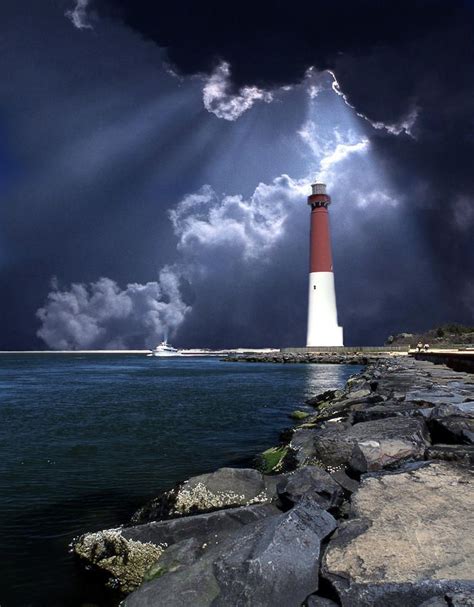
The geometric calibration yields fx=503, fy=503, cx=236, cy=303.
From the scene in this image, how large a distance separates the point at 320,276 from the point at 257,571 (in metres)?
48.3

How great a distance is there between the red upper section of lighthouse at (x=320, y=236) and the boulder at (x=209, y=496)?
152ft

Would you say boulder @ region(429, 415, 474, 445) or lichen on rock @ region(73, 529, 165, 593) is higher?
boulder @ region(429, 415, 474, 445)

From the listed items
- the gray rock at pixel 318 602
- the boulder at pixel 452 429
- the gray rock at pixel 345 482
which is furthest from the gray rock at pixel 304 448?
the gray rock at pixel 318 602

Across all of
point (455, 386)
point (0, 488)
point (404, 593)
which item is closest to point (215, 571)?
point (404, 593)

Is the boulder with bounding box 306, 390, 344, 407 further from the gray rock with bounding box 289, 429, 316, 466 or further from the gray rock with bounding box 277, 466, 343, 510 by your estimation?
the gray rock with bounding box 277, 466, 343, 510

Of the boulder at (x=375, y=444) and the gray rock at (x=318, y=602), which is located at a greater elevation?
the boulder at (x=375, y=444)

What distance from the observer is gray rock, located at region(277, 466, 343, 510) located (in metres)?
4.68

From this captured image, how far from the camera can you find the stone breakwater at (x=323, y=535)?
3137 millimetres

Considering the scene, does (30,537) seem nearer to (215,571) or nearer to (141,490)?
(141,490)

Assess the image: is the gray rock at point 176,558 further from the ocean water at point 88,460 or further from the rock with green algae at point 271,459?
the rock with green algae at point 271,459

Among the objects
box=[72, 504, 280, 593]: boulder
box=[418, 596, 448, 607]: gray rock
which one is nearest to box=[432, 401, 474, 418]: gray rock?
box=[72, 504, 280, 593]: boulder

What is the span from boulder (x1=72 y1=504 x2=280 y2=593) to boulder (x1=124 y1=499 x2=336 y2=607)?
57cm

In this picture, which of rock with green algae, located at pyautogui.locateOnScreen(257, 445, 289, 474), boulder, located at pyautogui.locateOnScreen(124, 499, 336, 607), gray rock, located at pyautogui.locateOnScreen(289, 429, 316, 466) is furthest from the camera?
rock with green algae, located at pyautogui.locateOnScreen(257, 445, 289, 474)

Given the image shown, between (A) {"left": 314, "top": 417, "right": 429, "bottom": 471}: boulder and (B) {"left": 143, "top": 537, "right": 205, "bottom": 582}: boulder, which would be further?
(A) {"left": 314, "top": 417, "right": 429, "bottom": 471}: boulder
